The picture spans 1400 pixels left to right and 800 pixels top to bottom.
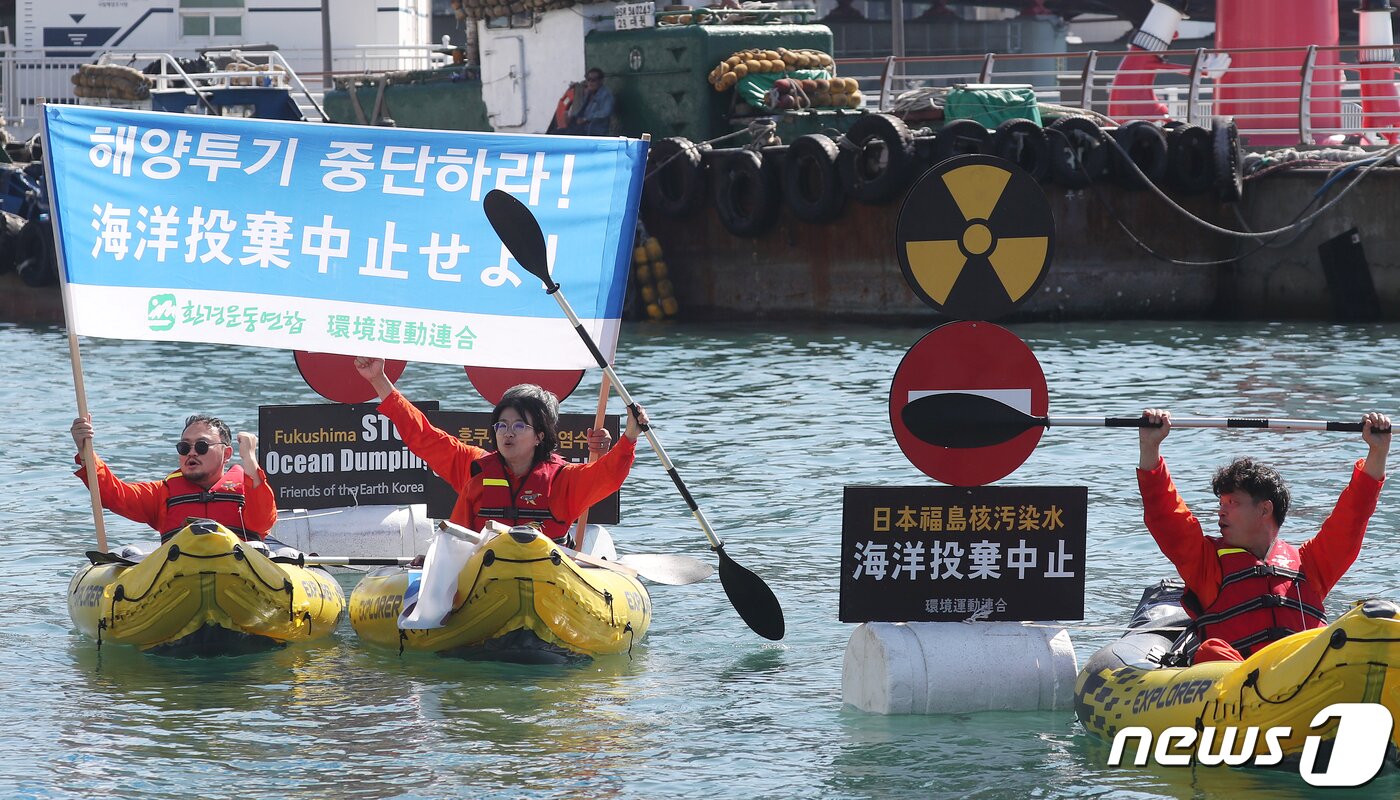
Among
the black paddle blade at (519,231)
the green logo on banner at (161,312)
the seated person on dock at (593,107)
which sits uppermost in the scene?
the seated person on dock at (593,107)

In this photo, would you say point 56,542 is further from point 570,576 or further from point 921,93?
point 921,93

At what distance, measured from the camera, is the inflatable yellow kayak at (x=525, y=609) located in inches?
309

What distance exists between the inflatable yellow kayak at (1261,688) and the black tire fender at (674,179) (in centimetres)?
1692

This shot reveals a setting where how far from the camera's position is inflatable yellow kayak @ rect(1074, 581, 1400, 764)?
18.7 feet

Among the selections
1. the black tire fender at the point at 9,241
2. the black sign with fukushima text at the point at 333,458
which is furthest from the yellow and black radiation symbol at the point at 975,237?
the black tire fender at the point at 9,241

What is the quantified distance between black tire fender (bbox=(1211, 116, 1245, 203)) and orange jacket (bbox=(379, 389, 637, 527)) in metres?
15.7

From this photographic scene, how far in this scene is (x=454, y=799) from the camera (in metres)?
6.28

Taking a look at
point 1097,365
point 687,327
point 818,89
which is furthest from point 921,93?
point 1097,365

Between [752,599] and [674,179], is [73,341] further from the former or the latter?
[674,179]

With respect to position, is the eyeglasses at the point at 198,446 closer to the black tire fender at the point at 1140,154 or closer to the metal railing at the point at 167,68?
the black tire fender at the point at 1140,154

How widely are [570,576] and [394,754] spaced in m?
1.40

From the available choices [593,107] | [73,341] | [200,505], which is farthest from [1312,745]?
[593,107]

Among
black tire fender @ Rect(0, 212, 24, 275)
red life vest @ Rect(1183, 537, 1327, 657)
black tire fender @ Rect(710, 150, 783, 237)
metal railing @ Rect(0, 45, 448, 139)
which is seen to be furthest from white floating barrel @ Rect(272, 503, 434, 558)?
metal railing @ Rect(0, 45, 448, 139)

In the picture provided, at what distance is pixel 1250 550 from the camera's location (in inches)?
263
